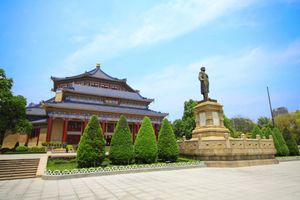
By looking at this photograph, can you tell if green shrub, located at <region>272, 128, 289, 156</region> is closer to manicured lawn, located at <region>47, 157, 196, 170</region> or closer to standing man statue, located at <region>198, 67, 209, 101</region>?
standing man statue, located at <region>198, 67, 209, 101</region>

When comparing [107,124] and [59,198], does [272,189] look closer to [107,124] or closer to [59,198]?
[59,198]

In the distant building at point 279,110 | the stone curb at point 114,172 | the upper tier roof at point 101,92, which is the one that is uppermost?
the distant building at point 279,110

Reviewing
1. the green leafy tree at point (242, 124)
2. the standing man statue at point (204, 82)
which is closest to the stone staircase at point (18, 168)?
the standing man statue at point (204, 82)

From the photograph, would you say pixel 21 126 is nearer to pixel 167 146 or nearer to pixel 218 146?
pixel 167 146

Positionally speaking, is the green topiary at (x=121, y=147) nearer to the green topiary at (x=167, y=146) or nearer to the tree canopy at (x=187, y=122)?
the green topiary at (x=167, y=146)

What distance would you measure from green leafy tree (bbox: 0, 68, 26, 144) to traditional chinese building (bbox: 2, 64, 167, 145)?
3.88 metres

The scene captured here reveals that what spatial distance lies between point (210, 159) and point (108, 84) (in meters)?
32.2

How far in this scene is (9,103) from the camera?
75.0 feet

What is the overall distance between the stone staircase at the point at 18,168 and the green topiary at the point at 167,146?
9320 millimetres

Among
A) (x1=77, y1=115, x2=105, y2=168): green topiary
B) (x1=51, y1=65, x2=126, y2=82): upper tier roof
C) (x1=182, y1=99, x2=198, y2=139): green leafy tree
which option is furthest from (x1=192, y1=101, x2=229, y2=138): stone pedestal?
(x1=51, y1=65, x2=126, y2=82): upper tier roof

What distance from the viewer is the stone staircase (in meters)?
11.8

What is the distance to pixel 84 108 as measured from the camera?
30281 mm

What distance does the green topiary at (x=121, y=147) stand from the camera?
13.6 meters

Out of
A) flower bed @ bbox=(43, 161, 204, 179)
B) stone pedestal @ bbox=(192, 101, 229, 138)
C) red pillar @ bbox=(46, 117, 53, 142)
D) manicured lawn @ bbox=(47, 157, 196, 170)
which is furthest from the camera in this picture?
red pillar @ bbox=(46, 117, 53, 142)
